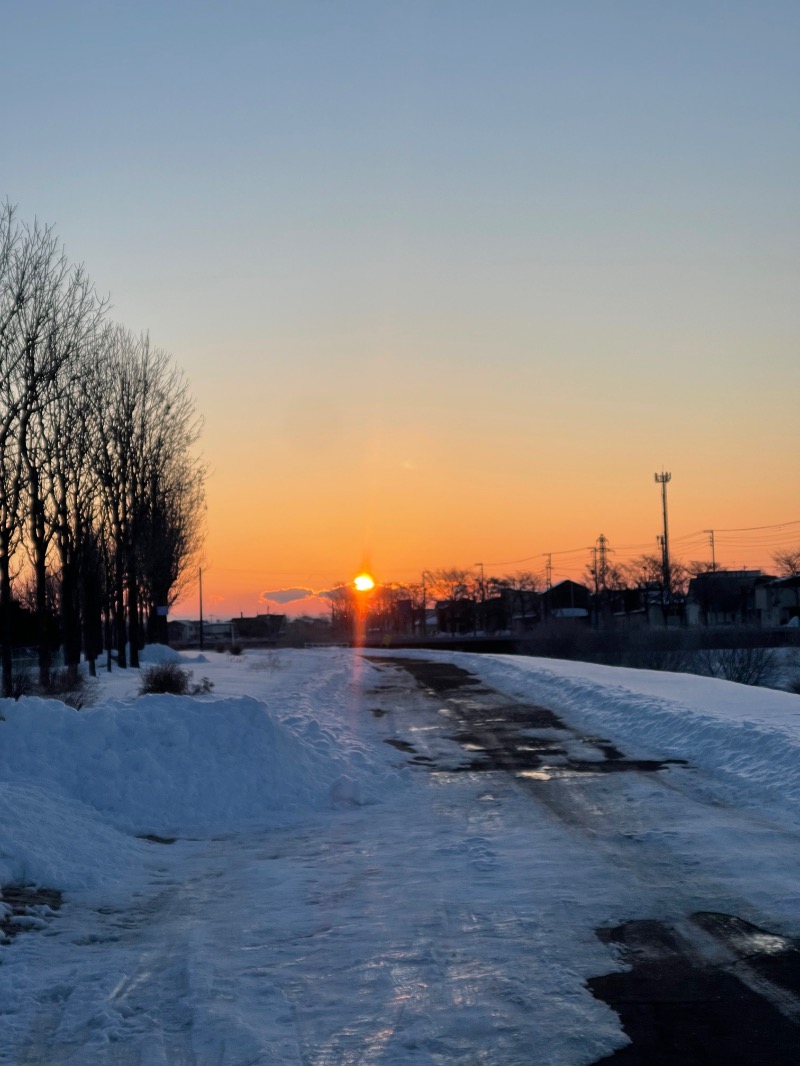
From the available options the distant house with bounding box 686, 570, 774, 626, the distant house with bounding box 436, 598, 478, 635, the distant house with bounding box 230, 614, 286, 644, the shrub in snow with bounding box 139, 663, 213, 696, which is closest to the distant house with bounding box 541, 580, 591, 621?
the distant house with bounding box 436, 598, 478, 635

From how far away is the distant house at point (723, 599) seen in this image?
92312 mm

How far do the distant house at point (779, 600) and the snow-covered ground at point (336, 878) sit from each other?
77.9m

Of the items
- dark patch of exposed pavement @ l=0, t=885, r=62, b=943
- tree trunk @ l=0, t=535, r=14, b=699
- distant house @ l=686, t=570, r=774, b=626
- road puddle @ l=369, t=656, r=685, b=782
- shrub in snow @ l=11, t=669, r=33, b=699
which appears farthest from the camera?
distant house @ l=686, t=570, r=774, b=626

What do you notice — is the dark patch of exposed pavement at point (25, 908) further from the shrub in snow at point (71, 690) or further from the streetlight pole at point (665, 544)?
the streetlight pole at point (665, 544)

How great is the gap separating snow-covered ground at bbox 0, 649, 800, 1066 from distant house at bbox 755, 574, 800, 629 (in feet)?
256

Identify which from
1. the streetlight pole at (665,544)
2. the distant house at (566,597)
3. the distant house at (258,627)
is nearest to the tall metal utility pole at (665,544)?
the streetlight pole at (665,544)

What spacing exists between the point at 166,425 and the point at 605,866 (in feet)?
112

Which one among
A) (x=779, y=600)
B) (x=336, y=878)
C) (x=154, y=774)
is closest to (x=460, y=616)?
(x=779, y=600)

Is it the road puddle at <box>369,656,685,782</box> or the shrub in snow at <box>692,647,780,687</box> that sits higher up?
the road puddle at <box>369,656,685,782</box>

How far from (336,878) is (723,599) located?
313 feet

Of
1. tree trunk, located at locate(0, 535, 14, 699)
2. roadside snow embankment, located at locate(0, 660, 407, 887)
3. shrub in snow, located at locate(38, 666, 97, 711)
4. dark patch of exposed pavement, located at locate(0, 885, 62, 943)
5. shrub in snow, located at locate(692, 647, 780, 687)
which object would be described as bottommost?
shrub in snow, located at locate(692, 647, 780, 687)

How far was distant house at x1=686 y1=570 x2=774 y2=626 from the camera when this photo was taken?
92.3 metres

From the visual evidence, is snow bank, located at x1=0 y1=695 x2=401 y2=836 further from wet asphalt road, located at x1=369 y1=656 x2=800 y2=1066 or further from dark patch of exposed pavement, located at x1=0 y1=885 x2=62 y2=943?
wet asphalt road, located at x1=369 y1=656 x2=800 y2=1066

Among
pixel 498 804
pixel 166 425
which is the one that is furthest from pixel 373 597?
pixel 498 804
